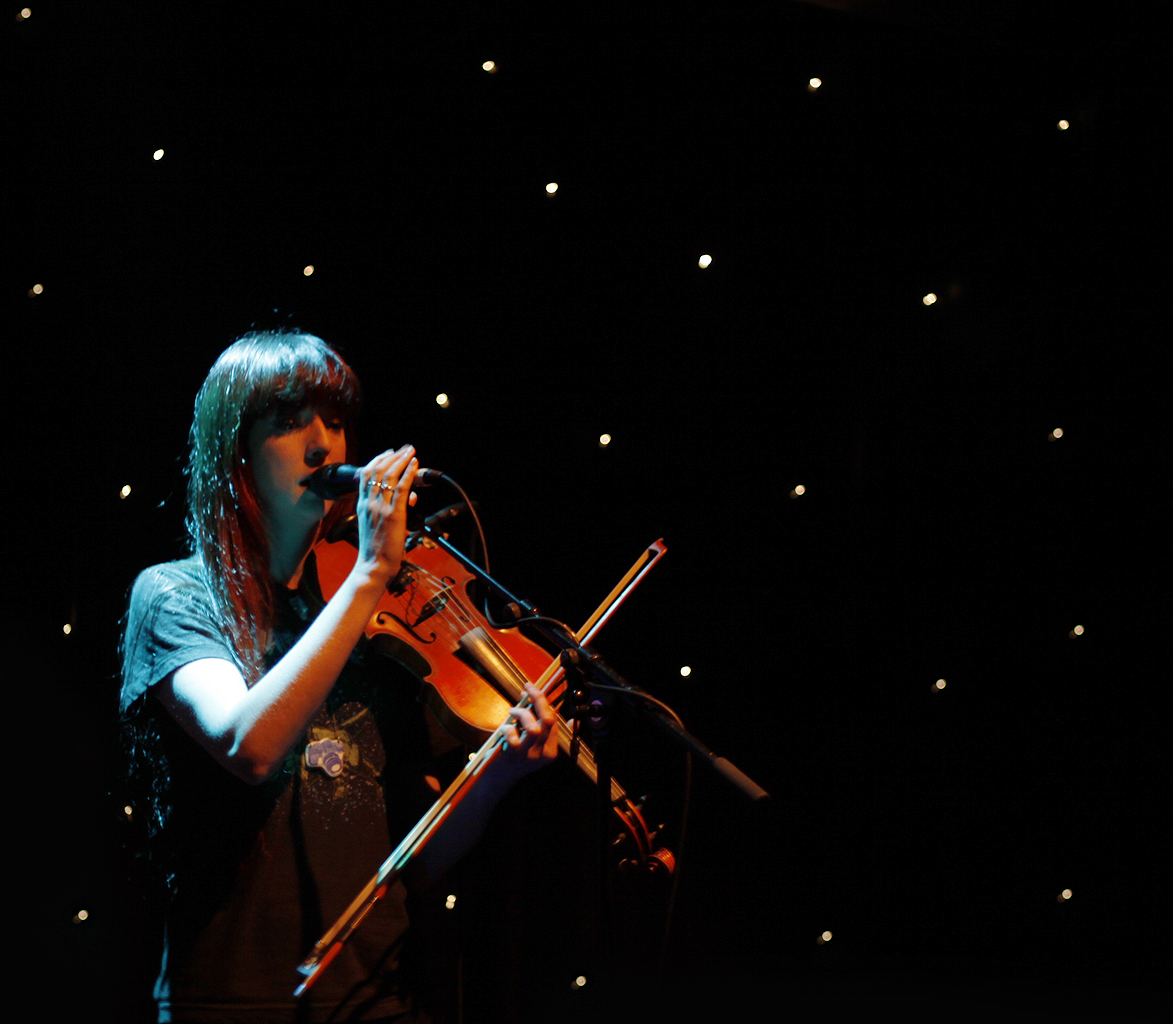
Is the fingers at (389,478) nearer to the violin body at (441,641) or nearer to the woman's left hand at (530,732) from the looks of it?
the violin body at (441,641)

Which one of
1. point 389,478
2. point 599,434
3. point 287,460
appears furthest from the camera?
point 599,434

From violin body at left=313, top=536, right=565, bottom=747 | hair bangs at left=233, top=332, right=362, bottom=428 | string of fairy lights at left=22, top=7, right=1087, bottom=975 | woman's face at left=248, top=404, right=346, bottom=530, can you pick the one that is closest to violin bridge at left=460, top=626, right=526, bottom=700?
violin body at left=313, top=536, right=565, bottom=747

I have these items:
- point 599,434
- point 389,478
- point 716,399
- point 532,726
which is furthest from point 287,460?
point 716,399

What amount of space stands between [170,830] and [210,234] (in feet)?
3.57

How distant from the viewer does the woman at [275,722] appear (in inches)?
45.4

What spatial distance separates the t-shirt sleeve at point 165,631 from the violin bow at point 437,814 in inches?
13.8

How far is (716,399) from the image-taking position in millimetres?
2010

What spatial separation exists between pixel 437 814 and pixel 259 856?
25 cm

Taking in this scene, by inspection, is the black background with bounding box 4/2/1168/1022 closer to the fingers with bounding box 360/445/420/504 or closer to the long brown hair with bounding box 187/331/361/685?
the long brown hair with bounding box 187/331/361/685

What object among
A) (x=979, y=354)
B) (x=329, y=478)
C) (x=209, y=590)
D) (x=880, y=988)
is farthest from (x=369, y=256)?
(x=880, y=988)

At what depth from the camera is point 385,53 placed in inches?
71.2

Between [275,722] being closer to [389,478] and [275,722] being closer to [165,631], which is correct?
[165,631]

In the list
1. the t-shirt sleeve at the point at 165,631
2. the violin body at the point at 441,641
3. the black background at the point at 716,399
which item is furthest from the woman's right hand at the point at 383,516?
the black background at the point at 716,399

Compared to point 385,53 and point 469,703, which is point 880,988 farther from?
point 385,53
